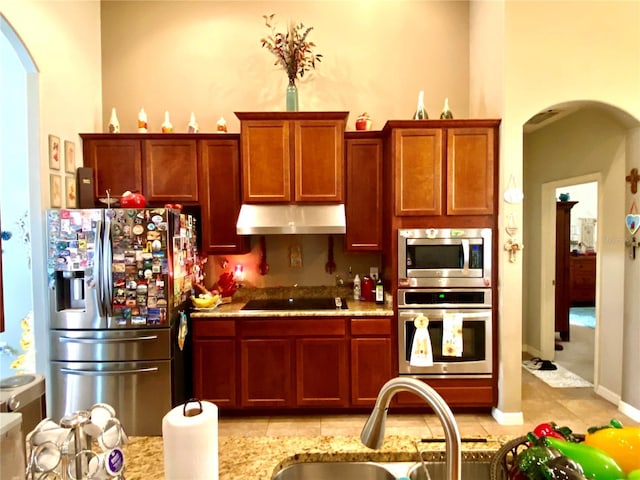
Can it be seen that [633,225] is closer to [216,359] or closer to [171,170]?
[216,359]

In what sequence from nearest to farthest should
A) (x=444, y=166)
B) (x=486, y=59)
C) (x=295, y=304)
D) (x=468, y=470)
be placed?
1. (x=468, y=470)
2. (x=444, y=166)
3. (x=486, y=59)
4. (x=295, y=304)

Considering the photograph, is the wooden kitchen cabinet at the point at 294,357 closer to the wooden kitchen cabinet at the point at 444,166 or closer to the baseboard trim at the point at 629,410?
the wooden kitchen cabinet at the point at 444,166

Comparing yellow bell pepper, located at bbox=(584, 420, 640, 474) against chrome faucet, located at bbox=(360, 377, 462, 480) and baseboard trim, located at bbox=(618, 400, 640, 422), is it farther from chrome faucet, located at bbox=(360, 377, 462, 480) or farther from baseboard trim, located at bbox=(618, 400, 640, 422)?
baseboard trim, located at bbox=(618, 400, 640, 422)

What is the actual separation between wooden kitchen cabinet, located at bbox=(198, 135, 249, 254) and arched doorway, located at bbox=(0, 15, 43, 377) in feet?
4.30

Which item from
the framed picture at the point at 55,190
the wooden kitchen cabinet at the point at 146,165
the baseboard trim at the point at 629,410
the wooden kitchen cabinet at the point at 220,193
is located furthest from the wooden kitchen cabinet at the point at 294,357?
the baseboard trim at the point at 629,410

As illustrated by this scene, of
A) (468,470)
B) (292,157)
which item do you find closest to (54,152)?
Answer: (292,157)

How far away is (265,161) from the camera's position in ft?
11.2

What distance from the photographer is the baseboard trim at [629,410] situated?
3134 millimetres

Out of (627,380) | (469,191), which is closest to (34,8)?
(469,191)

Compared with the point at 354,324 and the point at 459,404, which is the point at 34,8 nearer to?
the point at 354,324

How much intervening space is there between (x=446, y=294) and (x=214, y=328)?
2.04m

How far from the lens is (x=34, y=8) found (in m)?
2.97

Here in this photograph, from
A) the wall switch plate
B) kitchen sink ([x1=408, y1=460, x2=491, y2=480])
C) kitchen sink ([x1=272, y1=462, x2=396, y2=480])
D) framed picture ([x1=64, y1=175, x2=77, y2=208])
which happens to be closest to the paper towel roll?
kitchen sink ([x1=272, y1=462, x2=396, y2=480])

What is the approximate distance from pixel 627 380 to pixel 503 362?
1.17 meters
